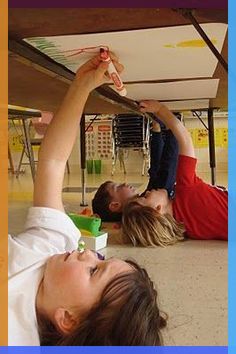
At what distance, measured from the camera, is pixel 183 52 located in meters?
0.87

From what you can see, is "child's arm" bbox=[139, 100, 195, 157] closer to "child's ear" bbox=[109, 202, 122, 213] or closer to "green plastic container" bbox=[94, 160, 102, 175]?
"child's ear" bbox=[109, 202, 122, 213]

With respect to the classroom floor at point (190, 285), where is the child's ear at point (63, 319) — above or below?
above

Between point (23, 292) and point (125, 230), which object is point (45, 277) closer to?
point (23, 292)

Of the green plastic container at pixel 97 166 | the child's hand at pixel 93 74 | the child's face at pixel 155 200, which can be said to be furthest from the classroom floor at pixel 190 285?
the green plastic container at pixel 97 166

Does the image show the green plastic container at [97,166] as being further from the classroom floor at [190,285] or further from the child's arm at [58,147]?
the child's arm at [58,147]

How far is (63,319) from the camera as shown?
1.89 feet

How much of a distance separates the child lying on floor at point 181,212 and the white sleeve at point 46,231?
659 millimetres

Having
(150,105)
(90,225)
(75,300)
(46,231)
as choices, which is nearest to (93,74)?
(46,231)

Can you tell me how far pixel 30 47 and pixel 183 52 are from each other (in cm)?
29

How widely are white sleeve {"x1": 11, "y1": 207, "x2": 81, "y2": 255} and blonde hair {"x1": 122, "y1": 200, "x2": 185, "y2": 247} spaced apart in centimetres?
65

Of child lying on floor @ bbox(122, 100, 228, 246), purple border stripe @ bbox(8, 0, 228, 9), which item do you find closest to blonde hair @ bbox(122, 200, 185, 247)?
child lying on floor @ bbox(122, 100, 228, 246)

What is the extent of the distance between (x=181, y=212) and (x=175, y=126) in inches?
12.7

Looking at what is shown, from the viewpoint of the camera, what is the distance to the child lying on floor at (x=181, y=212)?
138cm

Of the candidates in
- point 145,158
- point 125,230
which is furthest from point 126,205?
point 145,158
